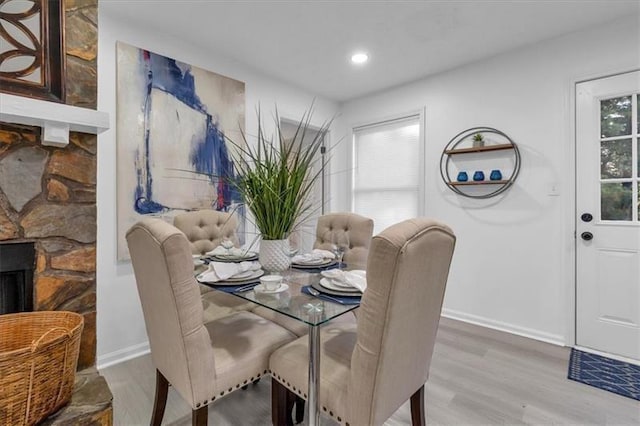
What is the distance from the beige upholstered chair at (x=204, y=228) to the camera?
2.30m

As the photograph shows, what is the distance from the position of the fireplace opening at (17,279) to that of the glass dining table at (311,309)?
0.76 meters

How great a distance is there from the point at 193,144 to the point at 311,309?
2.06m

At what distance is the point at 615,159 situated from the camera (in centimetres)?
231

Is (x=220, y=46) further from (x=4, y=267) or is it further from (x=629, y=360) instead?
(x=629, y=360)

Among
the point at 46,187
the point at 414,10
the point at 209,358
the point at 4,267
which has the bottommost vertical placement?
the point at 209,358

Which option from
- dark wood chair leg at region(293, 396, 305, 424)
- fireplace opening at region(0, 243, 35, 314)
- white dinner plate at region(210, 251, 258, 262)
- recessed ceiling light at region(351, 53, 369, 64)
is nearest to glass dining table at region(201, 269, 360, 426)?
white dinner plate at region(210, 251, 258, 262)

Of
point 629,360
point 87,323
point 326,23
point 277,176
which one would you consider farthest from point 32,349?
point 629,360

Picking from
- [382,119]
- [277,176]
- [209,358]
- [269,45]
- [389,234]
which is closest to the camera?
[389,234]

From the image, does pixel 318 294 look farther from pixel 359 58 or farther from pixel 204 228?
pixel 359 58

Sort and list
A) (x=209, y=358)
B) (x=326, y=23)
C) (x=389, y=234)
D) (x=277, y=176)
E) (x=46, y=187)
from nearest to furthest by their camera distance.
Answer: (x=389, y=234) < (x=209, y=358) < (x=46, y=187) < (x=277, y=176) < (x=326, y=23)

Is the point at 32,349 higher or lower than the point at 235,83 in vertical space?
lower

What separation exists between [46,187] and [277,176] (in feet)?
3.27

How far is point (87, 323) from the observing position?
1.44 m

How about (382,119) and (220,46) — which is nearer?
(220,46)
